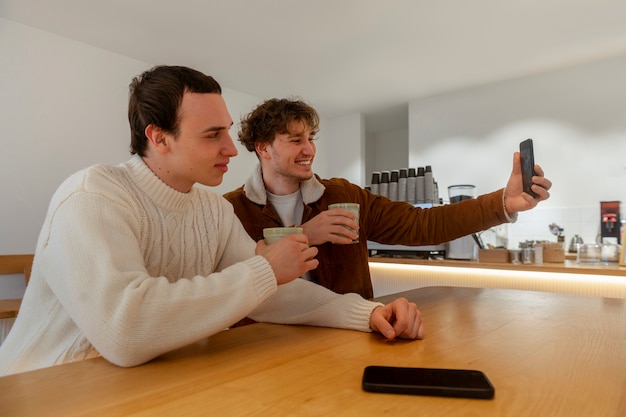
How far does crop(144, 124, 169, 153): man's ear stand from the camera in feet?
3.50

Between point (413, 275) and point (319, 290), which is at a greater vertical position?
point (319, 290)

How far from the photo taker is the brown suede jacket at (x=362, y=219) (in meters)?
1.72

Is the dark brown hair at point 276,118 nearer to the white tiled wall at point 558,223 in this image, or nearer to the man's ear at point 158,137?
the man's ear at point 158,137

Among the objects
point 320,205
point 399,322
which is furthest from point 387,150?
point 399,322

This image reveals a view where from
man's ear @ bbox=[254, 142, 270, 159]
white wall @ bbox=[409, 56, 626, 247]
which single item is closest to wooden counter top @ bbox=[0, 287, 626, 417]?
man's ear @ bbox=[254, 142, 270, 159]

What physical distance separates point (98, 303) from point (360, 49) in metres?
3.63

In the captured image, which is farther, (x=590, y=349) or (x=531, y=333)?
(x=531, y=333)

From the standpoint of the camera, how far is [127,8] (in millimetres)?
3186

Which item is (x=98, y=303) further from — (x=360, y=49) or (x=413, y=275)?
(x=360, y=49)

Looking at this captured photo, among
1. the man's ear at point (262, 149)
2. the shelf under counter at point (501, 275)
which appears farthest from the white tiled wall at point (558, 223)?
the man's ear at point (262, 149)

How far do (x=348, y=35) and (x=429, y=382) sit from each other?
3473 mm

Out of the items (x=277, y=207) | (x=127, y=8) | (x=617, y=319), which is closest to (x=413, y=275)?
(x=277, y=207)

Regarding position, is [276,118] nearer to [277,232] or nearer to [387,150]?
[277,232]

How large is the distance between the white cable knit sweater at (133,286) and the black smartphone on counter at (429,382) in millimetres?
297
